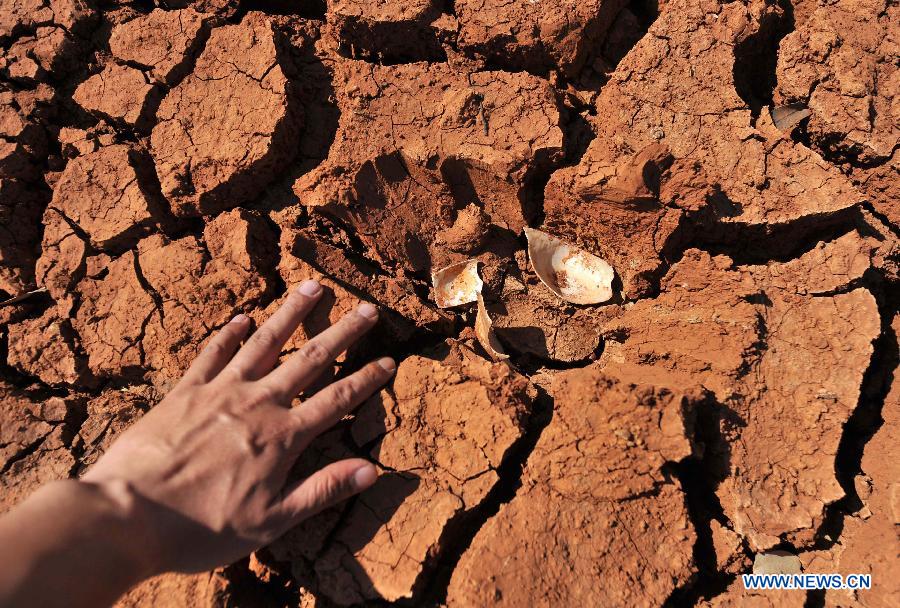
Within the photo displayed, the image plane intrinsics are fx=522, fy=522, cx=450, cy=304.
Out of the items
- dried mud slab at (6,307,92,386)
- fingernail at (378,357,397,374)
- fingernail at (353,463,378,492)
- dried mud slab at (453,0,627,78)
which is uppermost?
dried mud slab at (453,0,627,78)

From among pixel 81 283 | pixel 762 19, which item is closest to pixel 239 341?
pixel 81 283

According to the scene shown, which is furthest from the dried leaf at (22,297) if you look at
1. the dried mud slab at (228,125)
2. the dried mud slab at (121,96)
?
the dried mud slab at (121,96)

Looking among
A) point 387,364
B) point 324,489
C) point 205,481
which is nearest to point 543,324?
point 387,364

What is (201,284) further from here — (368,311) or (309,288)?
(368,311)

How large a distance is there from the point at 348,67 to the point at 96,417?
6.30 feet

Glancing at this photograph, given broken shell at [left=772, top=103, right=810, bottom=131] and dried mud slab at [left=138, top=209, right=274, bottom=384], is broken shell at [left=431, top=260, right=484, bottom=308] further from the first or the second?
broken shell at [left=772, top=103, right=810, bottom=131]

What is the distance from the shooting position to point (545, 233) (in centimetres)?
235

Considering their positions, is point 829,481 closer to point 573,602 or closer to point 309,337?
point 573,602

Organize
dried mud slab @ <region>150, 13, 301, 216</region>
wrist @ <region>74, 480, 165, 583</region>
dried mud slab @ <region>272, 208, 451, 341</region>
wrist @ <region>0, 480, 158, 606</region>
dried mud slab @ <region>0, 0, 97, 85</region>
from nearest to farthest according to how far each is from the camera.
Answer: wrist @ <region>0, 480, 158, 606</region>
wrist @ <region>74, 480, 165, 583</region>
dried mud slab @ <region>272, 208, 451, 341</region>
dried mud slab @ <region>150, 13, 301, 216</region>
dried mud slab @ <region>0, 0, 97, 85</region>

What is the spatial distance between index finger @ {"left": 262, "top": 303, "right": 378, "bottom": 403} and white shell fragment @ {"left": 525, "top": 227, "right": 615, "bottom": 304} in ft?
2.71

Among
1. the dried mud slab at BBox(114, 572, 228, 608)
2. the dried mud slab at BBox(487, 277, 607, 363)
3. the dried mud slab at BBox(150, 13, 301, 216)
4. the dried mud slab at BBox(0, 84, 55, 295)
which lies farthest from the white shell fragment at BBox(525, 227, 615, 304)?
the dried mud slab at BBox(0, 84, 55, 295)

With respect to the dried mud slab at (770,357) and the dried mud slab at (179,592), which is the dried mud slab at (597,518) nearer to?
the dried mud slab at (770,357)

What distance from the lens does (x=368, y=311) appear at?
6.27 feet

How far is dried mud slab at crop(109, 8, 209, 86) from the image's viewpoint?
251cm
